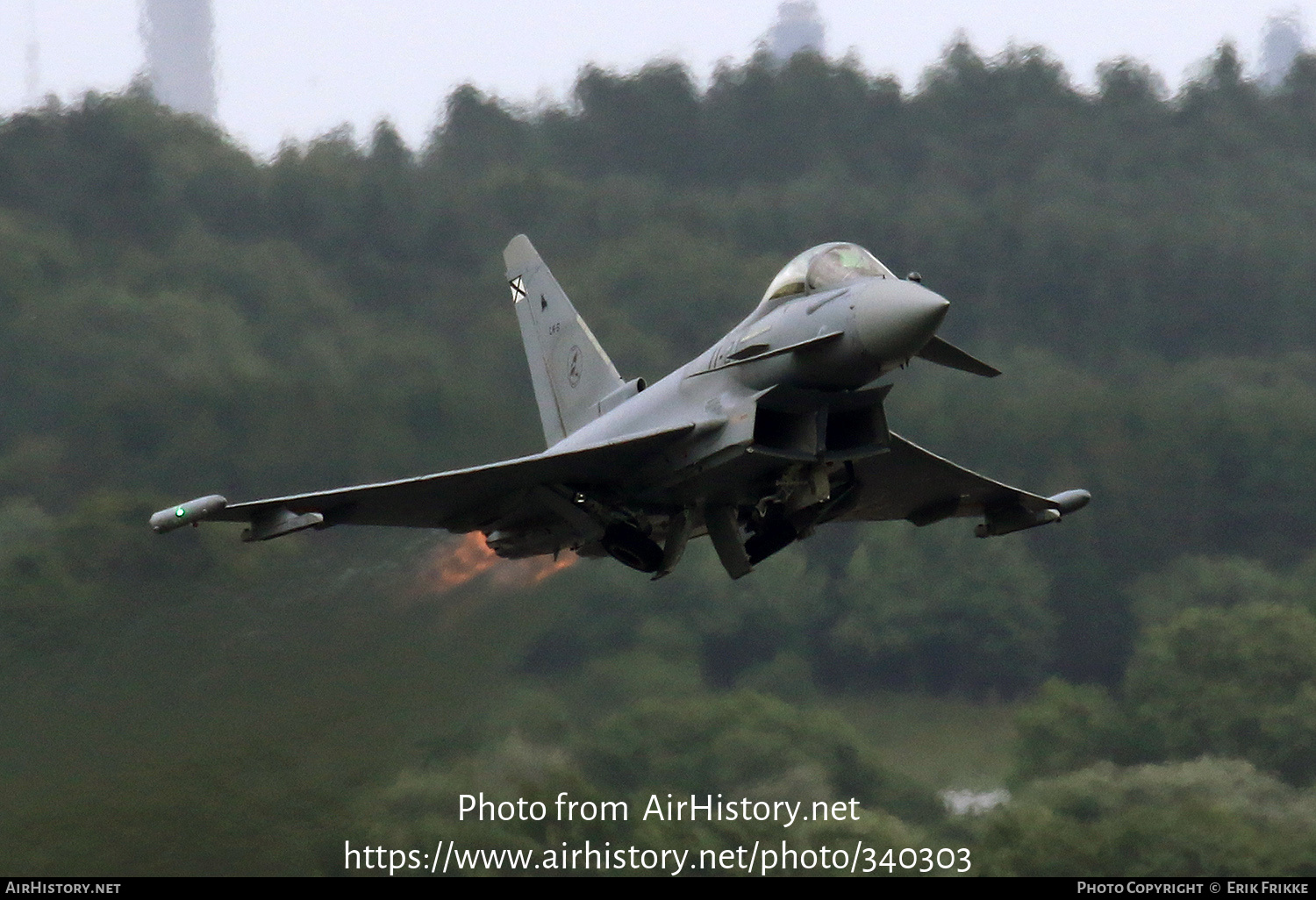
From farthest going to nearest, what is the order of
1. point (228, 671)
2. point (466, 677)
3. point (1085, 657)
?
point (1085, 657) → point (466, 677) → point (228, 671)

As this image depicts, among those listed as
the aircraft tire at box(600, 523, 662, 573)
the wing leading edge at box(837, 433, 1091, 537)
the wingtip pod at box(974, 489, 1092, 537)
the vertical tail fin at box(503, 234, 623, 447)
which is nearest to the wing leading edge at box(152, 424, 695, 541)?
the aircraft tire at box(600, 523, 662, 573)

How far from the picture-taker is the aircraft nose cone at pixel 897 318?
13266mm

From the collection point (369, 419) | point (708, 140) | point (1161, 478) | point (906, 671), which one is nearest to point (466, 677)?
point (369, 419)

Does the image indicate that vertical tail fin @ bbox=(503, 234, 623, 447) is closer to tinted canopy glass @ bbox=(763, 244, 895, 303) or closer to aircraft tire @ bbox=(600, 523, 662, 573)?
aircraft tire @ bbox=(600, 523, 662, 573)

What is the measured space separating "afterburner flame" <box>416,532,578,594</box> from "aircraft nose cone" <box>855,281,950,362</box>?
6.28 metres

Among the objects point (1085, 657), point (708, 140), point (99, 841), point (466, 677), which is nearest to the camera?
point (99, 841)

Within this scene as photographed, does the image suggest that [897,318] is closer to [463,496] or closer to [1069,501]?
[463,496]

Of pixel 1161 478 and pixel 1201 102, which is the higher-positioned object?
pixel 1201 102

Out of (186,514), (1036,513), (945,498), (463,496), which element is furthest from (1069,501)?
(186,514)

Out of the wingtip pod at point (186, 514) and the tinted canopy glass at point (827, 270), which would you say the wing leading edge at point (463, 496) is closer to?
the wingtip pod at point (186, 514)

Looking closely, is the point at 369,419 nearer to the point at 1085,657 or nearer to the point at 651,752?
the point at 651,752

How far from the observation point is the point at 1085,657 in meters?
28.0

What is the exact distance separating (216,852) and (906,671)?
1275cm

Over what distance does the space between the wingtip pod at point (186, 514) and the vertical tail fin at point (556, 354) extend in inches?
206
